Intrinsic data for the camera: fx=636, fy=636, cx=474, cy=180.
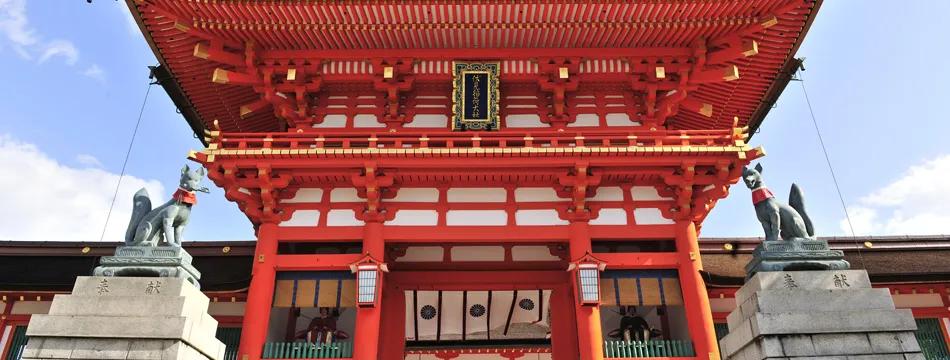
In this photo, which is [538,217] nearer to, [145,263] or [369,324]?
[369,324]

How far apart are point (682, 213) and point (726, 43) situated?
12.2 feet

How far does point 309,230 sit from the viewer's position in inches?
482

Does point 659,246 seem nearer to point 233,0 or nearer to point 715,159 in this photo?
point 715,159

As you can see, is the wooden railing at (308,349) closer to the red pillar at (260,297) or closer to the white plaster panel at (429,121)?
the red pillar at (260,297)

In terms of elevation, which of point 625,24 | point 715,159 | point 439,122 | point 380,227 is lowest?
point 380,227

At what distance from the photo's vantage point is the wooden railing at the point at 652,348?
11.3m

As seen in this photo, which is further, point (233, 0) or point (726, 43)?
point (726, 43)

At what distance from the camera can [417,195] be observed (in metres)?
12.5

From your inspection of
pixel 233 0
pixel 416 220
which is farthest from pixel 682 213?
pixel 233 0

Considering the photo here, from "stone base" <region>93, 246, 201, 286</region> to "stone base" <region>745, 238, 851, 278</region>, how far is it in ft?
28.3

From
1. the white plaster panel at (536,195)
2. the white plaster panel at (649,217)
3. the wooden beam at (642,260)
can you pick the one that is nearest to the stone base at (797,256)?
the wooden beam at (642,260)

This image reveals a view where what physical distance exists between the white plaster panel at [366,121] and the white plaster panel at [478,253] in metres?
3.19

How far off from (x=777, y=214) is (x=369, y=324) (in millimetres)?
6908

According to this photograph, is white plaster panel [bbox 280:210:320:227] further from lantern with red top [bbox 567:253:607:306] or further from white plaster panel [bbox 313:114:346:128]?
lantern with red top [bbox 567:253:607:306]
